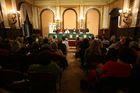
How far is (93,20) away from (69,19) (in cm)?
223

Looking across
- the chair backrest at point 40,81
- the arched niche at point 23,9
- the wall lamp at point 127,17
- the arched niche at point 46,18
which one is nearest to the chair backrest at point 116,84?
the chair backrest at point 40,81

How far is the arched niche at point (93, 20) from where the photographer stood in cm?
1214

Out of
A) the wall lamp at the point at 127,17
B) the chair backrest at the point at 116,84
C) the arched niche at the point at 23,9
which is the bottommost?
the chair backrest at the point at 116,84

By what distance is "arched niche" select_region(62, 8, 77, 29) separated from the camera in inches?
481

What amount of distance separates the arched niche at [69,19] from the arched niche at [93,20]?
1121 millimetres

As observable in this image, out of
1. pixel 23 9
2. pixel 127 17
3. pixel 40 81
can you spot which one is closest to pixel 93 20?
pixel 127 17

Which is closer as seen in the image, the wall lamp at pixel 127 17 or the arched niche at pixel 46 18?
the wall lamp at pixel 127 17

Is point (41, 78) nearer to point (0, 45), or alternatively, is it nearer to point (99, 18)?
point (0, 45)

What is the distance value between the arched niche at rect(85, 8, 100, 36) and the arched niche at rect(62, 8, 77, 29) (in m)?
1.12

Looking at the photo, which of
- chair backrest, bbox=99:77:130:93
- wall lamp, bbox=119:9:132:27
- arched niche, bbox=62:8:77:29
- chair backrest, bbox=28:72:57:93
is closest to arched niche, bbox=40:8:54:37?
arched niche, bbox=62:8:77:29

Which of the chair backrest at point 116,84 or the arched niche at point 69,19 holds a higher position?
the arched niche at point 69,19

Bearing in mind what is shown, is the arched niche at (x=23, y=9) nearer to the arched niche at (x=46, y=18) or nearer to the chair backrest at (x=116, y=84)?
the arched niche at (x=46, y=18)

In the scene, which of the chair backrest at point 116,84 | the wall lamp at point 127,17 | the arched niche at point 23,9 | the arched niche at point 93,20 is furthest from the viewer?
the arched niche at point 93,20

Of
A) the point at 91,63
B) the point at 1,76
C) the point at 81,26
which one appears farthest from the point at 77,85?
the point at 81,26
